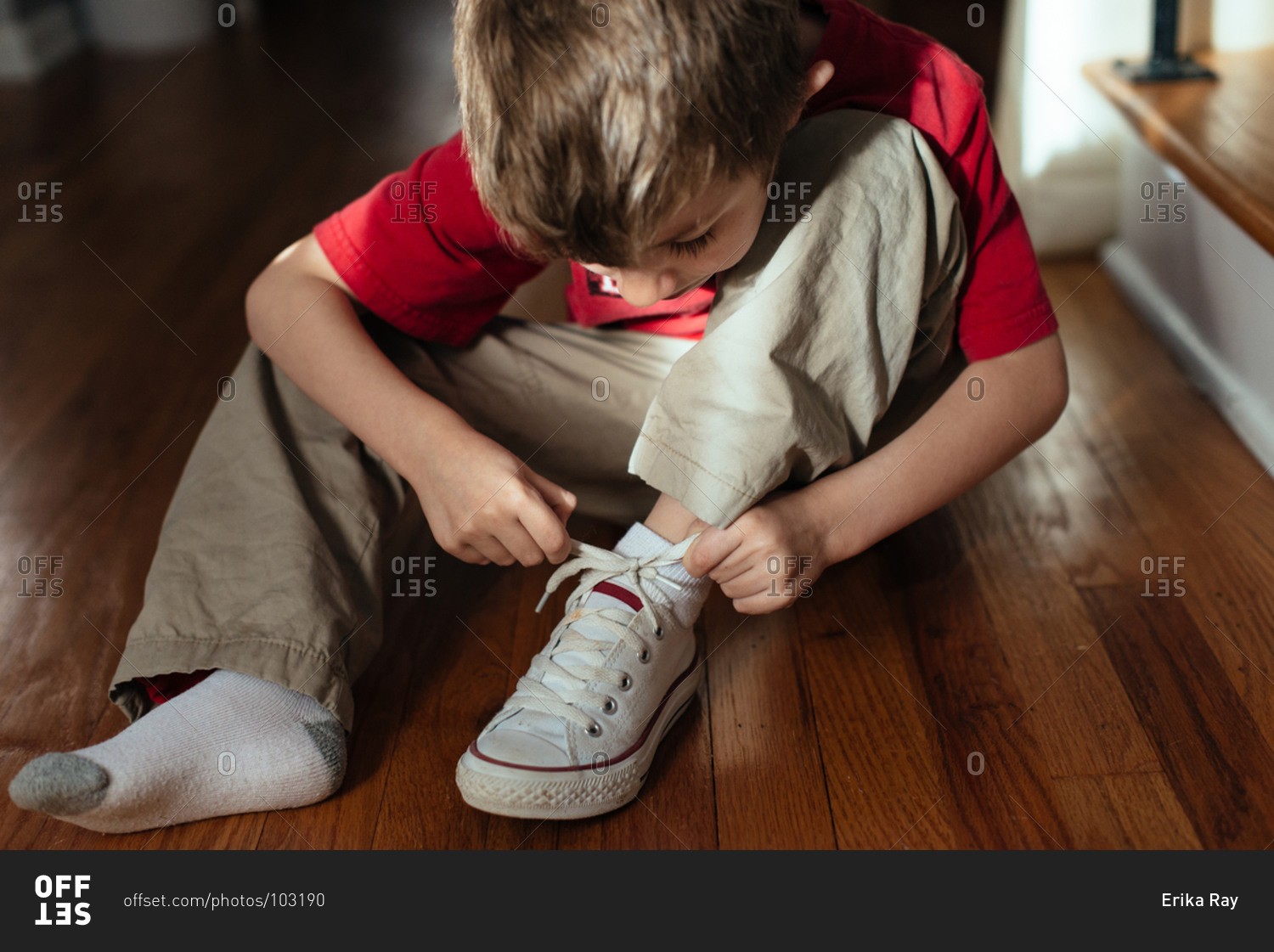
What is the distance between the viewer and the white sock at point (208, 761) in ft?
2.20

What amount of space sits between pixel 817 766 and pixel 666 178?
41cm

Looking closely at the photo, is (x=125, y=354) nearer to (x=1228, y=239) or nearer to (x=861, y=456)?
(x=861, y=456)

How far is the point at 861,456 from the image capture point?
77 cm

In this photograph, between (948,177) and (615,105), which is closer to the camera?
(615,105)

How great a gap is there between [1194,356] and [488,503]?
83 centimetres

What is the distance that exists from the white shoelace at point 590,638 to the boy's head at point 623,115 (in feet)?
0.71

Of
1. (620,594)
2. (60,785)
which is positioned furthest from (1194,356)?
(60,785)

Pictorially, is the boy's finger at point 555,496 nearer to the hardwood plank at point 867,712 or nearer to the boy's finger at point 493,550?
the boy's finger at point 493,550

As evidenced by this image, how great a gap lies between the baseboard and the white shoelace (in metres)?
0.62

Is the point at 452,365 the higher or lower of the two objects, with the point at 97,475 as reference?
higher

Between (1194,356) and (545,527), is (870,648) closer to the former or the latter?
(545,527)

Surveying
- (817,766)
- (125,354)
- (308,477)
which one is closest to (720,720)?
(817,766)

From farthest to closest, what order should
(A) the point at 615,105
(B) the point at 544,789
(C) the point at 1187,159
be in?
(C) the point at 1187,159 → (B) the point at 544,789 → (A) the point at 615,105

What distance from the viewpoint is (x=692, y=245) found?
25.2 inches
